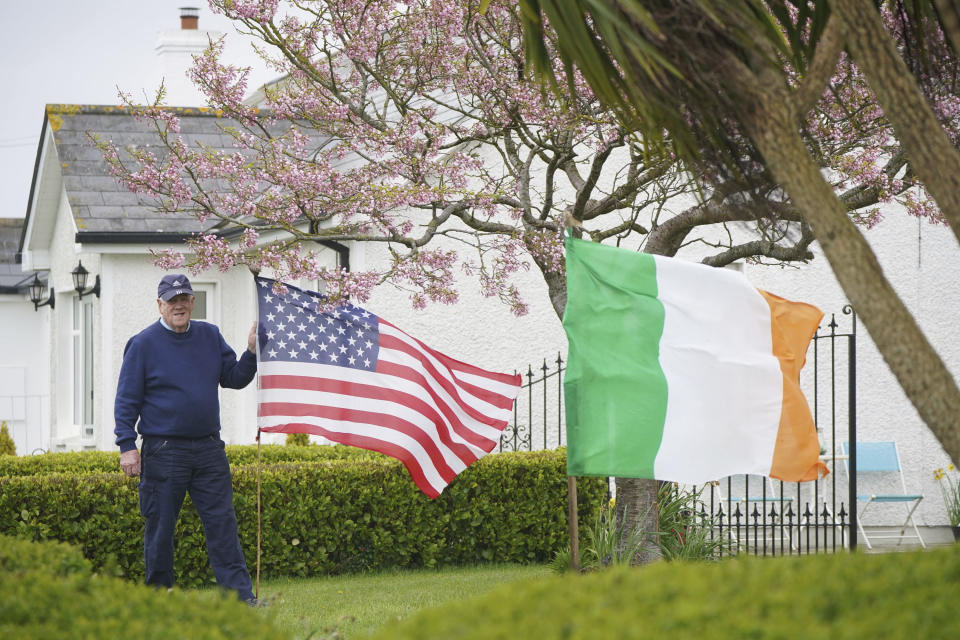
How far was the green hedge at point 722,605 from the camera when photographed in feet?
9.00

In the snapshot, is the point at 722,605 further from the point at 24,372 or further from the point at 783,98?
the point at 24,372

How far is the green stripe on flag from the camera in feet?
18.4

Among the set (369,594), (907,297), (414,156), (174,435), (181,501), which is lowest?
(369,594)

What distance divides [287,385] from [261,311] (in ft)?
1.63

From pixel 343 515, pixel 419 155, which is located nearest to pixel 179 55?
pixel 343 515

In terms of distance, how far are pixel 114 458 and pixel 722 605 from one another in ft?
30.0

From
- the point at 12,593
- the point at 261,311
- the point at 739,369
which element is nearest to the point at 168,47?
the point at 261,311

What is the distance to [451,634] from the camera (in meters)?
2.82

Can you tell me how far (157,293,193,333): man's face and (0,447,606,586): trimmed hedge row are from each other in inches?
94.9

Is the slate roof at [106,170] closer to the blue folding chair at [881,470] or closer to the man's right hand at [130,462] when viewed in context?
the man's right hand at [130,462]

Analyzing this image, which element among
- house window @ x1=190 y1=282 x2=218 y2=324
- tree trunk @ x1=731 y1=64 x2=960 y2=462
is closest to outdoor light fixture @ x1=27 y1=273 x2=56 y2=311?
house window @ x1=190 y1=282 x2=218 y2=324

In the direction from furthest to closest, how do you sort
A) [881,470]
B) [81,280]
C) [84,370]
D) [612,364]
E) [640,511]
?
1. [84,370]
2. [81,280]
3. [881,470]
4. [640,511]
5. [612,364]

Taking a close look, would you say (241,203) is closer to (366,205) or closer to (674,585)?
(366,205)

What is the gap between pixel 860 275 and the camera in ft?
12.4
